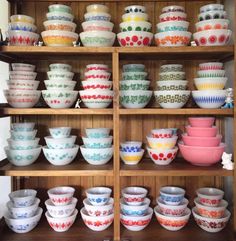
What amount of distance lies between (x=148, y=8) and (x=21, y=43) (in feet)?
2.29

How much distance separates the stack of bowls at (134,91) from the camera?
126 cm

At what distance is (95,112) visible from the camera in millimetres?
1214

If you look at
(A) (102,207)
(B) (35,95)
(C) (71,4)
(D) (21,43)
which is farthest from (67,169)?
(C) (71,4)

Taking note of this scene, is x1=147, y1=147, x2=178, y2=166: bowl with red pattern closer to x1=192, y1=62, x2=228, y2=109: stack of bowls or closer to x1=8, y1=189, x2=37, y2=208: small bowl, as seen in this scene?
x1=192, y1=62, x2=228, y2=109: stack of bowls

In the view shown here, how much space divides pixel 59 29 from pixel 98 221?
910 mm

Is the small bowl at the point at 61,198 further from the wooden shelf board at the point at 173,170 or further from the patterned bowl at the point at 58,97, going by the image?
the patterned bowl at the point at 58,97

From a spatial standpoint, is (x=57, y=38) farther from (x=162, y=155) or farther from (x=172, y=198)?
(x=172, y=198)

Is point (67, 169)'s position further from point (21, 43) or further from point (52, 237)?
point (21, 43)

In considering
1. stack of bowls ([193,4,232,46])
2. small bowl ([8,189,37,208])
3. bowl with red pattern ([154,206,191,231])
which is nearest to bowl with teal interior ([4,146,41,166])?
small bowl ([8,189,37,208])

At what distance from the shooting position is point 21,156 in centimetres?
127

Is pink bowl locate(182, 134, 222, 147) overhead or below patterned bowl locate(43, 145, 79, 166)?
overhead

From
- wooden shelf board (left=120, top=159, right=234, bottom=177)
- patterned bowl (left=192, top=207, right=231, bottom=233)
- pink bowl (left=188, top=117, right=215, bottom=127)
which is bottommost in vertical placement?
patterned bowl (left=192, top=207, right=231, bottom=233)

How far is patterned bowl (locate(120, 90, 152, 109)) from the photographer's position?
49.7 inches

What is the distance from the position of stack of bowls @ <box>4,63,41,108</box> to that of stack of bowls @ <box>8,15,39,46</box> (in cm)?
11
